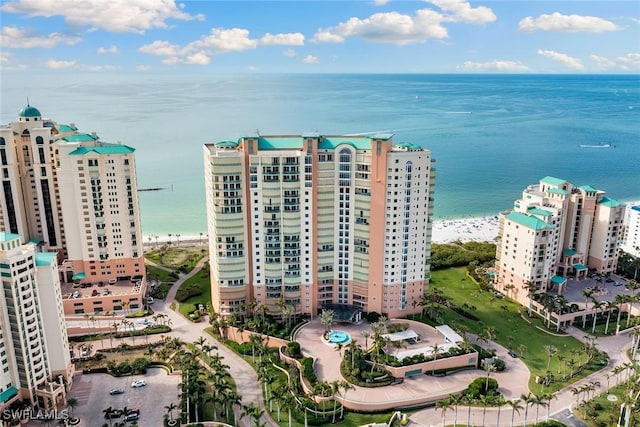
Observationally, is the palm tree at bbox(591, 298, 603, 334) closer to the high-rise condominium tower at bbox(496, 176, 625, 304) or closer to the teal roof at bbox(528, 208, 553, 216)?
the high-rise condominium tower at bbox(496, 176, 625, 304)

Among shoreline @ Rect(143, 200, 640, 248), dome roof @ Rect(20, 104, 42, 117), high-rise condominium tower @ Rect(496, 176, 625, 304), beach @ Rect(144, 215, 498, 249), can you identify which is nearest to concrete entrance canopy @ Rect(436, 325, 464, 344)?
high-rise condominium tower @ Rect(496, 176, 625, 304)

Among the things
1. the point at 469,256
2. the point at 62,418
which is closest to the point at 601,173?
the point at 469,256

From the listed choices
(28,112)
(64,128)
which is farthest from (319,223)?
(28,112)

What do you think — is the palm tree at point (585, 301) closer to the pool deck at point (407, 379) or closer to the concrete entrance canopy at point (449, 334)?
the pool deck at point (407, 379)

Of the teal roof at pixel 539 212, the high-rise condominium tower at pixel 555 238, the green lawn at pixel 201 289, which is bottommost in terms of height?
the green lawn at pixel 201 289

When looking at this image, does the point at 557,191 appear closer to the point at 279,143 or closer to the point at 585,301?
the point at 585,301

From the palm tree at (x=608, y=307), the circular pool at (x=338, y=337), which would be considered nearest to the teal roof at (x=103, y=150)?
the circular pool at (x=338, y=337)

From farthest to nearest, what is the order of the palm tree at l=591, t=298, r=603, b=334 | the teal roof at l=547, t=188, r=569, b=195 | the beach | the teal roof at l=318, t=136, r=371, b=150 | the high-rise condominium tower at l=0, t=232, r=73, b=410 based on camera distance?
the beach < the teal roof at l=547, t=188, r=569, b=195 < the palm tree at l=591, t=298, r=603, b=334 < the teal roof at l=318, t=136, r=371, b=150 < the high-rise condominium tower at l=0, t=232, r=73, b=410
